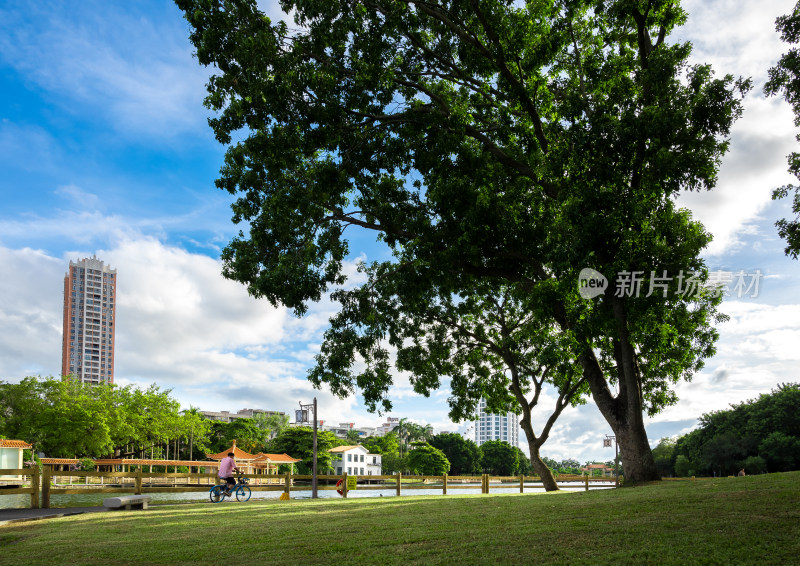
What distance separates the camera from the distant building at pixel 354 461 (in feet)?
267

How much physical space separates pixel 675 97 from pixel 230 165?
435 inches

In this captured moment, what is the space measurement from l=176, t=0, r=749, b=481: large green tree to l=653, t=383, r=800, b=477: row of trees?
103 ft

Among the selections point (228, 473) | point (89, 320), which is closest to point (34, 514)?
point (228, 473)

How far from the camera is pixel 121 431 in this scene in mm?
56312

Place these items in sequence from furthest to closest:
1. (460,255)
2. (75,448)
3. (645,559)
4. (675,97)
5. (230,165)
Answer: (75,448) < (230,165) < (460,255) < (675,97) < (645,559)

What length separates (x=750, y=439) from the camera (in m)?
43.2

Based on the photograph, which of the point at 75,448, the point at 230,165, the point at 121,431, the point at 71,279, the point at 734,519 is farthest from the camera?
the point at 71,279

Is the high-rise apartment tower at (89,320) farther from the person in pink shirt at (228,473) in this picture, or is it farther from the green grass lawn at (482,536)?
the green grass lawn at (482,536)

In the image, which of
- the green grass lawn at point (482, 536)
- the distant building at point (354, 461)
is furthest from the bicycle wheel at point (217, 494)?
the distant building at point (354, 461)

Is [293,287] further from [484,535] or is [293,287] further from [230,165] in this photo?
[484,535]

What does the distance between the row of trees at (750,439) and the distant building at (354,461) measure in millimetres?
45298

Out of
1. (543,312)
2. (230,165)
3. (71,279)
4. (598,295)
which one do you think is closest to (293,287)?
(230,165)

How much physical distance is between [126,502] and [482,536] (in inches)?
464

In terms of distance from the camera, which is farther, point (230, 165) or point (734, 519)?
point (230, 165)
